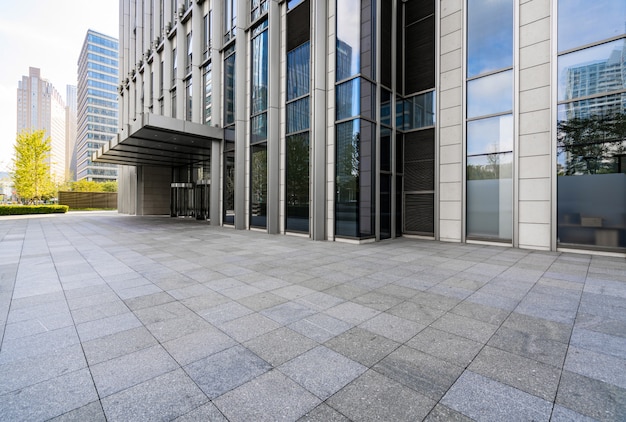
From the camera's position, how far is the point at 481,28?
490 inches

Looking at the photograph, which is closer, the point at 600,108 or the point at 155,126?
the point at 600,108

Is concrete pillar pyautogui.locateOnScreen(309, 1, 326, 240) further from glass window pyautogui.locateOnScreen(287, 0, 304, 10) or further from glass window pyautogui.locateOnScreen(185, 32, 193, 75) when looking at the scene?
glass window pyautogui.locateOnScreen(185, 32, 193, 75)

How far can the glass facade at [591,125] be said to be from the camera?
9.62m

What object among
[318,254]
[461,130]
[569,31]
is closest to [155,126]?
[318,254]

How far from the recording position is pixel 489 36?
1224cm

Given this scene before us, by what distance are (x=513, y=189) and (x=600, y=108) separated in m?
3.51

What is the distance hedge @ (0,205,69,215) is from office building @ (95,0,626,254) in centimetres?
2256

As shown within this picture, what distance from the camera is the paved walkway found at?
259 cm

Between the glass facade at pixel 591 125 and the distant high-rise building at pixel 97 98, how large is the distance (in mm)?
124010

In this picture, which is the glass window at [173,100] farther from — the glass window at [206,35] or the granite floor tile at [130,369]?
the granite floor tile at [130,369]

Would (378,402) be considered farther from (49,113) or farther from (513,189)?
(49,113)

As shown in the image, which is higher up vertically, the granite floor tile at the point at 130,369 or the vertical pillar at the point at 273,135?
the vertical pillar at the point at 273,135

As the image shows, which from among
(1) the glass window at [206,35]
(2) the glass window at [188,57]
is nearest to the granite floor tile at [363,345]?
(1) the glass window at [206,35]

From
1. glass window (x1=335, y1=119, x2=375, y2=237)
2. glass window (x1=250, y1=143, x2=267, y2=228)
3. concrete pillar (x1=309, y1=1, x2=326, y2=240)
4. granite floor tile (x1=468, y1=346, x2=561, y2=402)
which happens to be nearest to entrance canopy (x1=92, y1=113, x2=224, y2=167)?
glass window (x1=250, y1=143, x2=267, y2=228)
